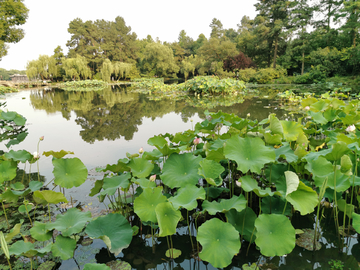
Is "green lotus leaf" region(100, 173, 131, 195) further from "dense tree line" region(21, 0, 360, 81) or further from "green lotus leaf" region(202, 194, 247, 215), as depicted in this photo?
"dense tree line" region(21, 0, 360, 81)

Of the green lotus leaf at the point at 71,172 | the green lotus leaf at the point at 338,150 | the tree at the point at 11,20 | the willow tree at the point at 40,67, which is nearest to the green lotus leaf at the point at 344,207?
the green lotus leaf at the point at 338,150

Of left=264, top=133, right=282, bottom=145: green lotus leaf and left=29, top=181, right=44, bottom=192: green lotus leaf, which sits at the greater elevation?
left=264, top=133, right=282, bottom=145: green lotus leaf

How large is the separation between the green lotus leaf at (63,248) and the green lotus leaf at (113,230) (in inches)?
3.5

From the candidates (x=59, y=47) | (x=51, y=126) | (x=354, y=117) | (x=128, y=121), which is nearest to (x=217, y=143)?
(x=354, y=117)

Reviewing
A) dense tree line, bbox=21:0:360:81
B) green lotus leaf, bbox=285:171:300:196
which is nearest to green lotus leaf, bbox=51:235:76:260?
green lotus leaf, bbox=285:171:300:196

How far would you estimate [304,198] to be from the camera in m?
0.97

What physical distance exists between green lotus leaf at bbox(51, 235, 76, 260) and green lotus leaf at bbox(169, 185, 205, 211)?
0.49 m

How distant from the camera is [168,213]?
3.16 ft

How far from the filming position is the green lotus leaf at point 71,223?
0.96m

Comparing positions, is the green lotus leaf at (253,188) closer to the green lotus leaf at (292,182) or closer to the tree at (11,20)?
the green lotus leaf at (292,182)

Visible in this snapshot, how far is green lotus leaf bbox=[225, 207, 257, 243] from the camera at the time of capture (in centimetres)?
109

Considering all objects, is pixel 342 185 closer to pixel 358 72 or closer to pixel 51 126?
pixel 51 126

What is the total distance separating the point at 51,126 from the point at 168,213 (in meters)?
4.12

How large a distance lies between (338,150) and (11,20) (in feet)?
61.6
